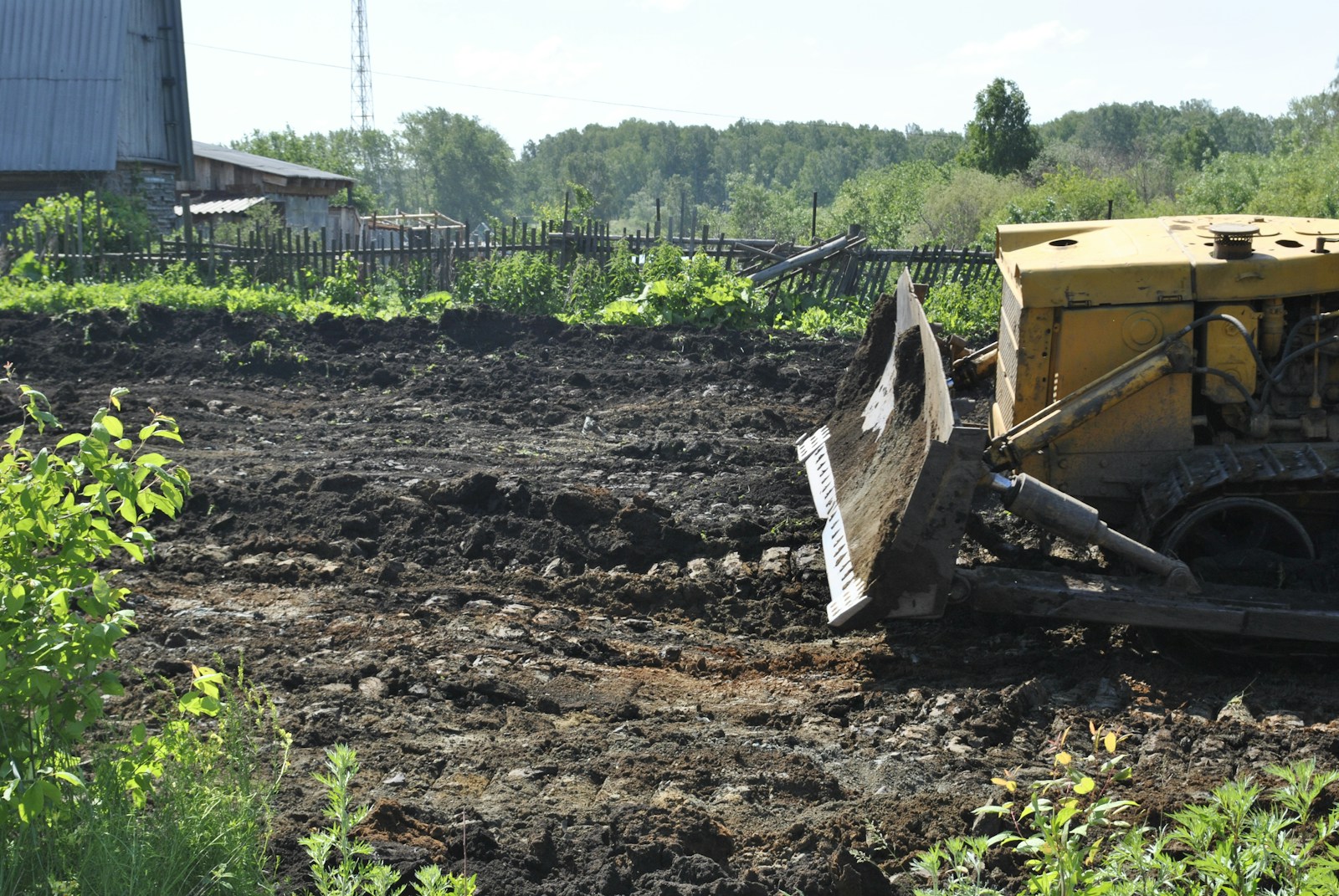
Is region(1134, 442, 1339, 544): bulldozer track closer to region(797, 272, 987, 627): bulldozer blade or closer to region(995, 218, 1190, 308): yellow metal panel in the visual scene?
region(995, 218, 1190, 308): yellow metal panel

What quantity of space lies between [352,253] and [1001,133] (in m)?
35.0

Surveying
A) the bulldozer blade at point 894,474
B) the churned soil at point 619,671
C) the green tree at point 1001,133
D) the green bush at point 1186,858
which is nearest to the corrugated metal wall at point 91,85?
the churned soil at point 619,671

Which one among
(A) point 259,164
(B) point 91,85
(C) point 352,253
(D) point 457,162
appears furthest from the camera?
(D) point 457,162

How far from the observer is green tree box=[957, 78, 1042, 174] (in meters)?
48.3

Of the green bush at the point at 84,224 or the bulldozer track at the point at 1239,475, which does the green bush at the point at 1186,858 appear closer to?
the bulldozer track at the point at 1239,475

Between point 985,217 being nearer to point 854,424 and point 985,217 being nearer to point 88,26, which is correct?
point 88,26

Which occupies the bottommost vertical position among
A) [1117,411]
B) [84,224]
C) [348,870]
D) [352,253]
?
[348,870]

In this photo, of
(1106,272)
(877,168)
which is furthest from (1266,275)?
(877,168)

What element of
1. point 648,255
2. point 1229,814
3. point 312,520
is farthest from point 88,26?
point 1229,814

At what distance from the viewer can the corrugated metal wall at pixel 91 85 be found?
25.1 metres

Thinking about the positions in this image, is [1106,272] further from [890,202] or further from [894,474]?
[890,202]

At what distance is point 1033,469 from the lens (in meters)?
6.27

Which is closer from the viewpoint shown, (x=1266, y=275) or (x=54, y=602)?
(x=54, y=602)

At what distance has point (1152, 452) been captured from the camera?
618cm
